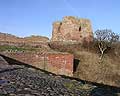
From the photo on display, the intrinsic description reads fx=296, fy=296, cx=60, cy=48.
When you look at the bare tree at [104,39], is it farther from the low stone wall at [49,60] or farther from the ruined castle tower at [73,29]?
the low stone wall at [49,60]

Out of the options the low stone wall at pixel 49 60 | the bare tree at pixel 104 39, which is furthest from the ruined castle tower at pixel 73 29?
the low stone wall at pixel 49 60

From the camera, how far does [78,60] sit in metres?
26.4

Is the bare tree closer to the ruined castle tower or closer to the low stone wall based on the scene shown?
the ruined castle tower

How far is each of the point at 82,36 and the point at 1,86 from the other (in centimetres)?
3245

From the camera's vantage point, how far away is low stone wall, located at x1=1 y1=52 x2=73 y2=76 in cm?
1750

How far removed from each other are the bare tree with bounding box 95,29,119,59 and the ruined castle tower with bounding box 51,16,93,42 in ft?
10.3

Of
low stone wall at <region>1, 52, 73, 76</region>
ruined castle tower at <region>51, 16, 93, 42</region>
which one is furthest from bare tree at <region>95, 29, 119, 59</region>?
low stone wall at <region>1, 52, 73, 76</region>

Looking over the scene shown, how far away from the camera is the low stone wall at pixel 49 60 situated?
17.5 metres

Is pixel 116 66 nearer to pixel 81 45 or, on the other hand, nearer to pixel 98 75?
pixel 98 75

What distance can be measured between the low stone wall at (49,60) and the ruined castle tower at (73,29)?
59.5ft

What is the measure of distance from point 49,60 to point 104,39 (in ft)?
52.1

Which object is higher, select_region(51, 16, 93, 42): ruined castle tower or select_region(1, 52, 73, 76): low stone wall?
select_region(51, 16, 93, 42): ruined castle tower

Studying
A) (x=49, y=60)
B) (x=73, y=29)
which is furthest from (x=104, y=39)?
(x=49, y=60)

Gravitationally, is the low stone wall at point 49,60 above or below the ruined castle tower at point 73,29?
below
